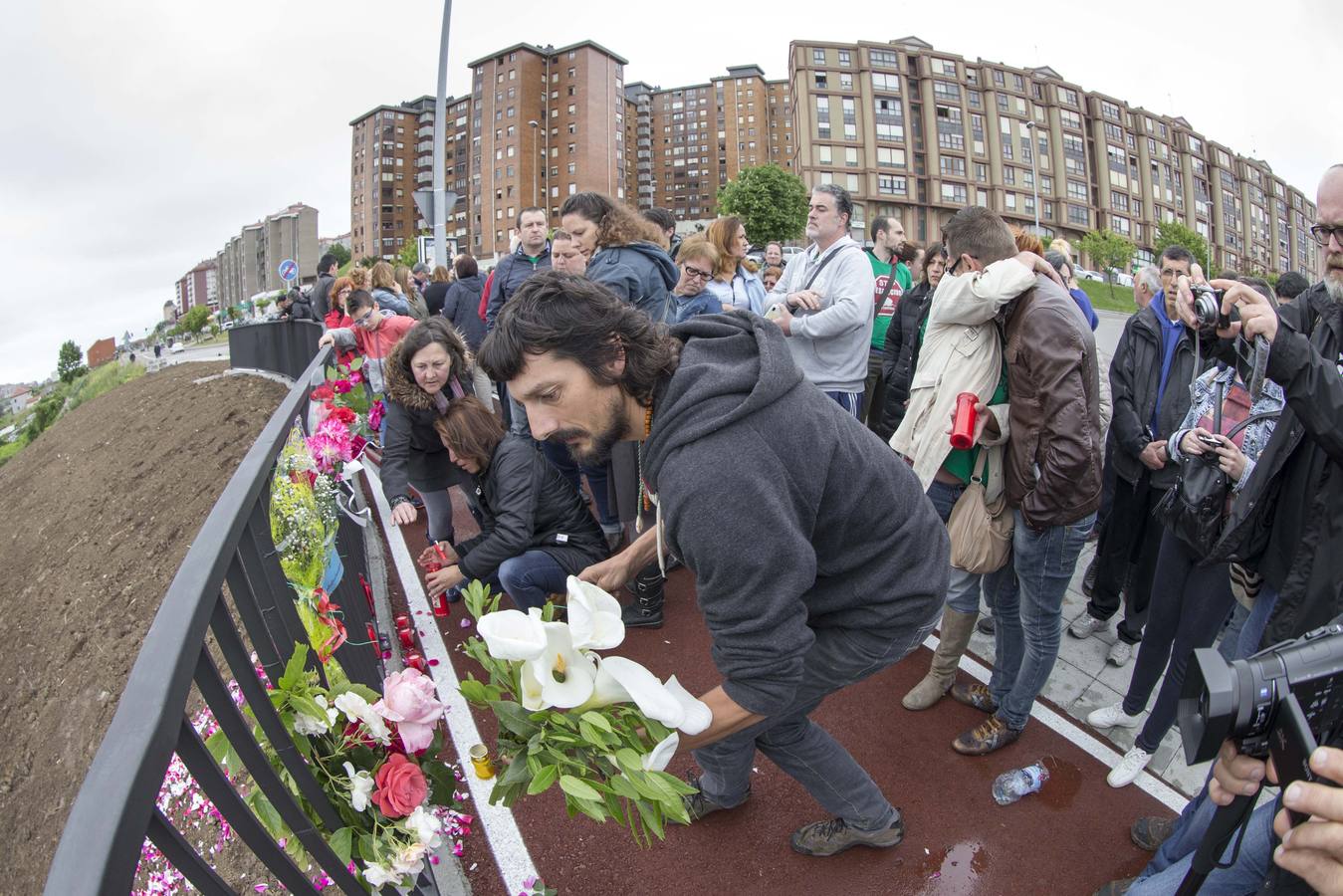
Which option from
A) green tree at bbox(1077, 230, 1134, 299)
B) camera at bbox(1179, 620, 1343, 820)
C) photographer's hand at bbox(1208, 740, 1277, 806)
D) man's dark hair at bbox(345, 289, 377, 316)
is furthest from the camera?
green tree at bbox(1077, 230, 1134, 299)

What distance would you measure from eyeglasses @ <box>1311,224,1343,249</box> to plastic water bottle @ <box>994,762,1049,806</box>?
2.10m

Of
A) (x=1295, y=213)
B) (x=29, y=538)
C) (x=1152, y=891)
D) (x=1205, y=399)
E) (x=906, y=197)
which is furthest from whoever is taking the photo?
(x=1295, y=213)

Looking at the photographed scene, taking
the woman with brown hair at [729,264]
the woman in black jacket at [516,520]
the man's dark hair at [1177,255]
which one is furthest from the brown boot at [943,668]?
the man's dark hair at [1177,255]

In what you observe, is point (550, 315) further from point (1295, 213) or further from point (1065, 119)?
point (1295, 213)

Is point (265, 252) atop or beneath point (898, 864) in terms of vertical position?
atop

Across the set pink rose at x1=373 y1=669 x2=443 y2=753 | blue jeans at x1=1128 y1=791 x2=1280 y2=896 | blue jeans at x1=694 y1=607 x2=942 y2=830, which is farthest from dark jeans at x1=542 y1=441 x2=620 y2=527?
blue jeans at x1=1128 y1=791 x2=1280 y2=896

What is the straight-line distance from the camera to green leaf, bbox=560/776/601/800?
1.51 metres

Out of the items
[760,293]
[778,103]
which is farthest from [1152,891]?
[778,103]

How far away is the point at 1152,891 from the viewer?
210 centimetres

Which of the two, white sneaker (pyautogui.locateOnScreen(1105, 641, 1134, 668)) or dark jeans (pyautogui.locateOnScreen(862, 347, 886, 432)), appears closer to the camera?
white sneaker (pyautogui.locateOnScreen(1105, 641, 1134, 668))

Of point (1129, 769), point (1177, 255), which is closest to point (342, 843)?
point (1129, 769)

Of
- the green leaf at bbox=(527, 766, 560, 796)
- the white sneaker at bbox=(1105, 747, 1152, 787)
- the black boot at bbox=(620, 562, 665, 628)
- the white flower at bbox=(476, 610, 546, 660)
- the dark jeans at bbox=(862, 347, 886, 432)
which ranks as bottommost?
the white sneaker at bbox=(1105, 747, 1152, 787)

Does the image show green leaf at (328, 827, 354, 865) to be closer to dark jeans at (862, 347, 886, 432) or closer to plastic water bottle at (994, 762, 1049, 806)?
plastic water bottle at (994, 762, 1049, 806)

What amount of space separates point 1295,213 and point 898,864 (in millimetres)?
159783
